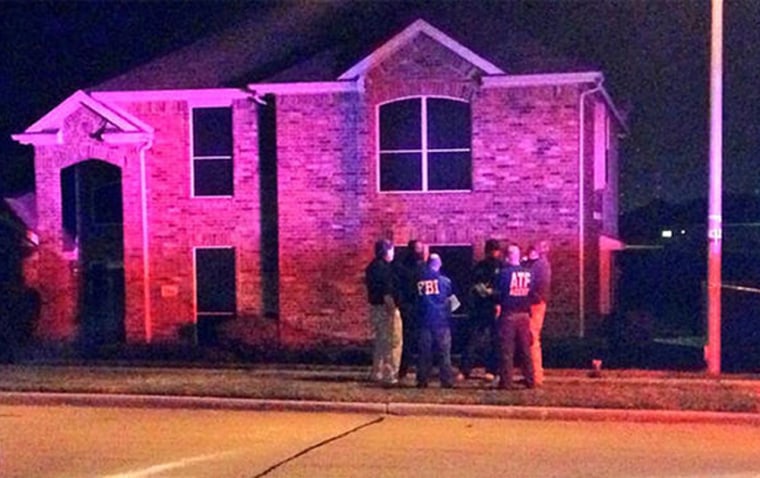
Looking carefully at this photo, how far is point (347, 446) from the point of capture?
32.6ft

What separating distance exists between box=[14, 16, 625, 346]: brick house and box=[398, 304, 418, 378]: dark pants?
621cm

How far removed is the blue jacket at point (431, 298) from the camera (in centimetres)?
1312

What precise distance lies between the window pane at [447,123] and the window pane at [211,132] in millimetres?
4036

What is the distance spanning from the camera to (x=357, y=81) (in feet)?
66.0

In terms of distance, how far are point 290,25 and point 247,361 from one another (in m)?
9.02

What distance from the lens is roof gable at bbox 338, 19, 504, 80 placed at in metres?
19.6

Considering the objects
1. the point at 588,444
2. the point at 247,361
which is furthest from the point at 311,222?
the point at 588,444

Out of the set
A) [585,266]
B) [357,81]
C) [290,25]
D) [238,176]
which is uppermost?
[290,25]

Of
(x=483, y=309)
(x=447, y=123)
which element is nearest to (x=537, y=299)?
(x=483, y=309)

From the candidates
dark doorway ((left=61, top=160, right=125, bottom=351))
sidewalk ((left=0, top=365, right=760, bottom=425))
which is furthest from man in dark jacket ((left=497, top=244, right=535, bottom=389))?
dark doorway ((left=61, top=160, right=125, bottom=351))

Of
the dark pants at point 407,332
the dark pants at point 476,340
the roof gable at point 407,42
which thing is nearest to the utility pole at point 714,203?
the dark pants at point 476,340

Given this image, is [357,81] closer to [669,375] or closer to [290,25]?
[290,25]

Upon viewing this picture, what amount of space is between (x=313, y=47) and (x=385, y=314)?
982cm

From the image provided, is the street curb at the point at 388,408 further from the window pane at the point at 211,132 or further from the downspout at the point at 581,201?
the window pane at the point at 211,132
